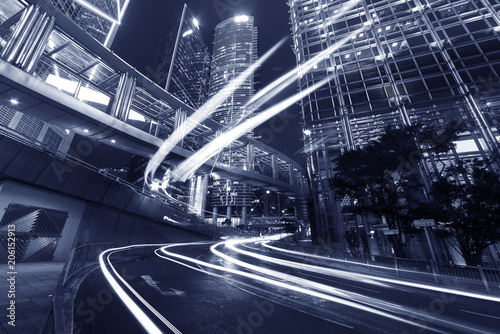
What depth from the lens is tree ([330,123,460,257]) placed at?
16.0m

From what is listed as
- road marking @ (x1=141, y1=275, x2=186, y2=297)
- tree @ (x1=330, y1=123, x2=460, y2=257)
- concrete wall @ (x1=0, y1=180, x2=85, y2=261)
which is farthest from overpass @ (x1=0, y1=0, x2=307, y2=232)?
tree @ (x1=330, y1=123, x2=460, y2=257)

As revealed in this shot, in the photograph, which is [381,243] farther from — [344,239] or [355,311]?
[355,311]

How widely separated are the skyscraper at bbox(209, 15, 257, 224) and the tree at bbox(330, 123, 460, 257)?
65.4 m

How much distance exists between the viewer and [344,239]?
25094 millimetres

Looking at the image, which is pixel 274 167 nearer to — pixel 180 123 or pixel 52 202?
pixel 180 123

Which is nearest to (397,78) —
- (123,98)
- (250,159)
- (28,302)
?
(250,159)

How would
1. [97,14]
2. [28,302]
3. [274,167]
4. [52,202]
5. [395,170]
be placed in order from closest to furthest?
[28,302], [52,202], [395,170], [274,167], [97,14]

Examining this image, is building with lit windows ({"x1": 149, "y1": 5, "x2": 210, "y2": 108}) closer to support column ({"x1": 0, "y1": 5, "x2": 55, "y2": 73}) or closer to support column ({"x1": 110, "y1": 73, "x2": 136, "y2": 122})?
support column ({"x1": 110, "y1": 73, "x2": 136, "y2": 122})

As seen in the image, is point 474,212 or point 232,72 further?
point 232,72

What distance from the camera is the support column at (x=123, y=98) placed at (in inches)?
565

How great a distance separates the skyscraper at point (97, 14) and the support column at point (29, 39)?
20517 millimetres

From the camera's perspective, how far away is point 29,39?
35.1 ft

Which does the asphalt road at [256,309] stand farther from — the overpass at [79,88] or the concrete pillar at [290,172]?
the concrete pillar at [290,172]

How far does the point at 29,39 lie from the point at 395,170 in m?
25.0
